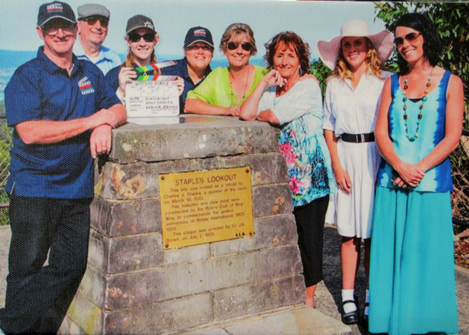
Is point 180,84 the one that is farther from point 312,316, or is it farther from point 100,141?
point 312,316

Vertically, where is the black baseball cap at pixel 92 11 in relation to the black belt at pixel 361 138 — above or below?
above

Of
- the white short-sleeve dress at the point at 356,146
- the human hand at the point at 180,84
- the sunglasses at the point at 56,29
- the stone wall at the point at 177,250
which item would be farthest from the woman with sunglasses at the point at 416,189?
the sunglasses at the point at 56,29

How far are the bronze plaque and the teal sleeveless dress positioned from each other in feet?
2.77

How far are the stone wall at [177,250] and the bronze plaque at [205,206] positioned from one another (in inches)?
1.6

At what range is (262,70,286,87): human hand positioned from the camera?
3982 mm

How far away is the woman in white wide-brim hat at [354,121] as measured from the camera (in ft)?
13.3

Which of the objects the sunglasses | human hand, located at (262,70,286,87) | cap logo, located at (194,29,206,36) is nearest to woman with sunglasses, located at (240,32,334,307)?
human hand, located at (262,70,286,87)

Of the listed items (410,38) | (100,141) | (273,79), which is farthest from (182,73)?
(410,38)

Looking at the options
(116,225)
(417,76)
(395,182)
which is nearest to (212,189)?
(116,225)

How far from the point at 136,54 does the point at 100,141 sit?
0.70 metres

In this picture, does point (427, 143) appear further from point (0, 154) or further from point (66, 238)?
point (0, 154)

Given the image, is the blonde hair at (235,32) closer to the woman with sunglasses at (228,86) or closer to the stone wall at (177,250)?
the woman with sunglasses at (228,86)

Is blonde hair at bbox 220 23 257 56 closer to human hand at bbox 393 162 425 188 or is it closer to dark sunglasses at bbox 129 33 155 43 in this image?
dark sunglasses at bbox 129 33 155 43

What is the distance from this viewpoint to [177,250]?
11.7 feet
